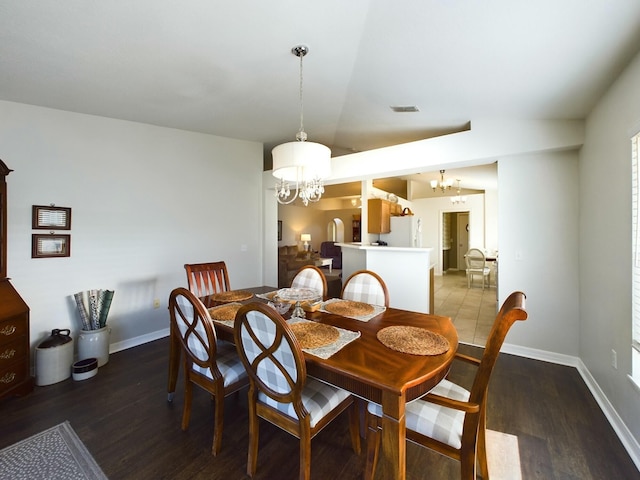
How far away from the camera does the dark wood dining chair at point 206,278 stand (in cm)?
272

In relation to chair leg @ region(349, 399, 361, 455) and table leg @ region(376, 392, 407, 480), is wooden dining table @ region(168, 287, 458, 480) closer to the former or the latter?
table leg @ region(376, 392, 407, 480)

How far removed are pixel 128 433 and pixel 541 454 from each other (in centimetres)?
258

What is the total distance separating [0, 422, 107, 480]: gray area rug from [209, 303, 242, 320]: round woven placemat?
38.3 inches

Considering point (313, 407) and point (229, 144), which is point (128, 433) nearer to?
point (313, 407)

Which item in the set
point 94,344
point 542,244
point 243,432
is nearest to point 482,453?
point 243,432

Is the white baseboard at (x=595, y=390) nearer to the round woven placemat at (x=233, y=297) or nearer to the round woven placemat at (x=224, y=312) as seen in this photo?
the round woven placemat at (x=224, y=312)

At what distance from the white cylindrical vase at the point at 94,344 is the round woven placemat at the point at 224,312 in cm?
152

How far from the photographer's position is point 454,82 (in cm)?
227

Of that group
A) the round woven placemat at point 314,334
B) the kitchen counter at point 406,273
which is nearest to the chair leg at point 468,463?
the round woven placemat at point 314,334

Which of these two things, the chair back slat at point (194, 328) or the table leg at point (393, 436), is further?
the chair back slat at point (194, 328)

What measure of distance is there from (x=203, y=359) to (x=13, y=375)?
5.88 feet

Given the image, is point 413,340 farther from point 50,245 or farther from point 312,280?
point 50,245

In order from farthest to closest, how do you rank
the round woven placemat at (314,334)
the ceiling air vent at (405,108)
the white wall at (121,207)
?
the ceiling air vent at (405,108) < the white wall at (121,207) < the round woven placemat at (314,334)

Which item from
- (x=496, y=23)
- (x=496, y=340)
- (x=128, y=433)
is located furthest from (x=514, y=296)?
(x=128, y=433)
